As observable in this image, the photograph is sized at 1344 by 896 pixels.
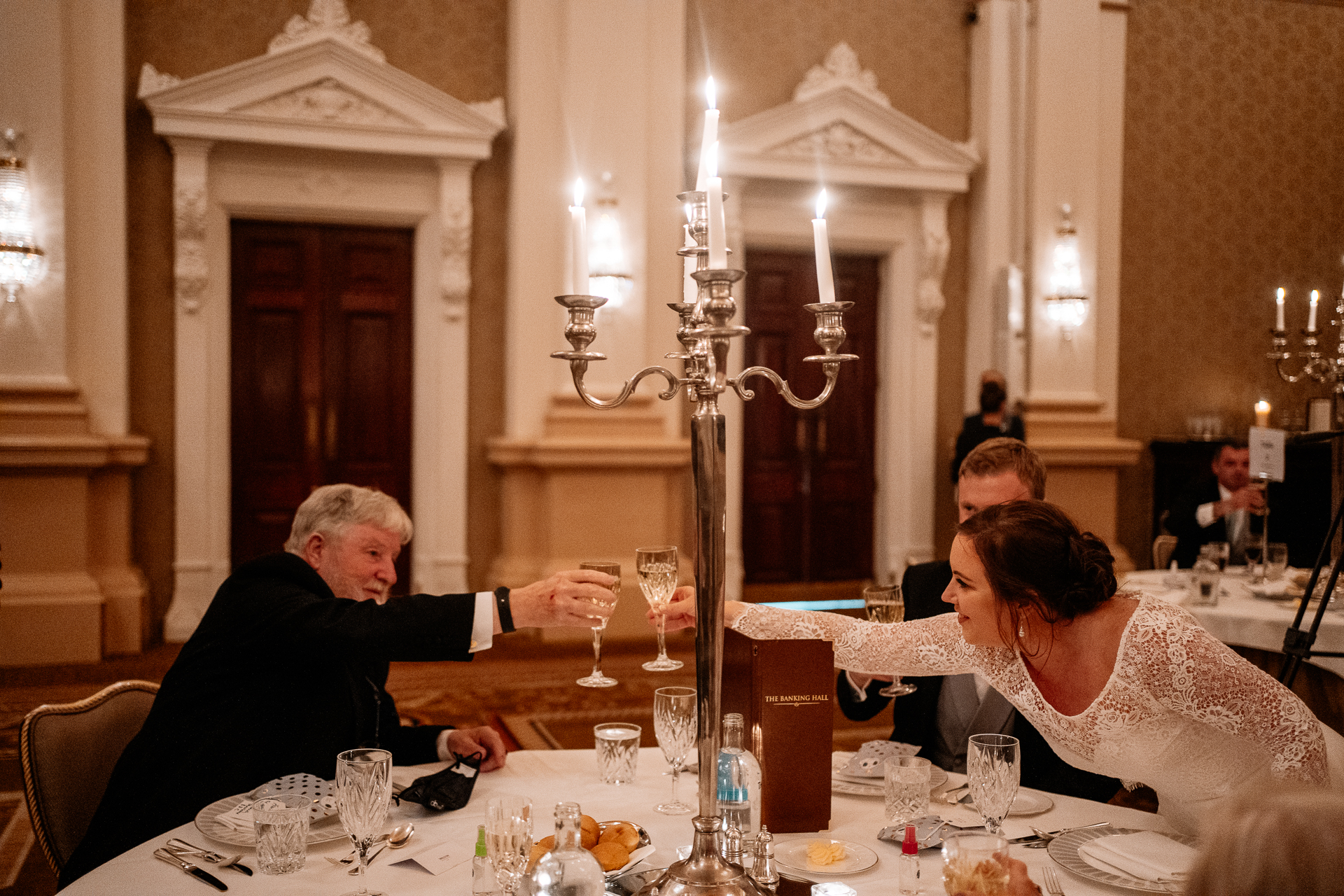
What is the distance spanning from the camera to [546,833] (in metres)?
1.72

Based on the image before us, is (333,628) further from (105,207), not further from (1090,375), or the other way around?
(1090,375)

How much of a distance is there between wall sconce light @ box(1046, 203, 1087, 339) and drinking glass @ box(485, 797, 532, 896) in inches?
281

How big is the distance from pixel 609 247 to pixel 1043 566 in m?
5.19

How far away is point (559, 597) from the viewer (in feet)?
6.18

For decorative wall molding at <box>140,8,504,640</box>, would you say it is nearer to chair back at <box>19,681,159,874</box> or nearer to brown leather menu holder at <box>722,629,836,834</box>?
chair back at <box>19,681,159,874</box>

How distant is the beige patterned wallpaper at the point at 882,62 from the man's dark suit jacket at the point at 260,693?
584cm

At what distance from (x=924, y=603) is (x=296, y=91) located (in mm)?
5355

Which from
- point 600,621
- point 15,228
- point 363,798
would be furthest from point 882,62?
point 363,798

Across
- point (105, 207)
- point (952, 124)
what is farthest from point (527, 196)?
point (952, 124)

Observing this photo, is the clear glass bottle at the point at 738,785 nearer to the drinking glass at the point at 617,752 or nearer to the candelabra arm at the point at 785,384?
the drinking glass at the point at 617,752

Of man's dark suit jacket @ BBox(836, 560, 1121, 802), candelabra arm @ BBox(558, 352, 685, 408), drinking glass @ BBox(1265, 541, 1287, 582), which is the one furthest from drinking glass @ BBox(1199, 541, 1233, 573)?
candelabra arm @ BBox(558, 352, 685, 408)

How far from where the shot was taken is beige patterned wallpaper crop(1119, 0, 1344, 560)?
831 centimetres

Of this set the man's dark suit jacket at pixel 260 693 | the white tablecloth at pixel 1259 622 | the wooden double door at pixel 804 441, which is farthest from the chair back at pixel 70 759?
the wooden double door at pixel 804 441

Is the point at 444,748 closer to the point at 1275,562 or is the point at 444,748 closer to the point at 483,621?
the point at 483,621
